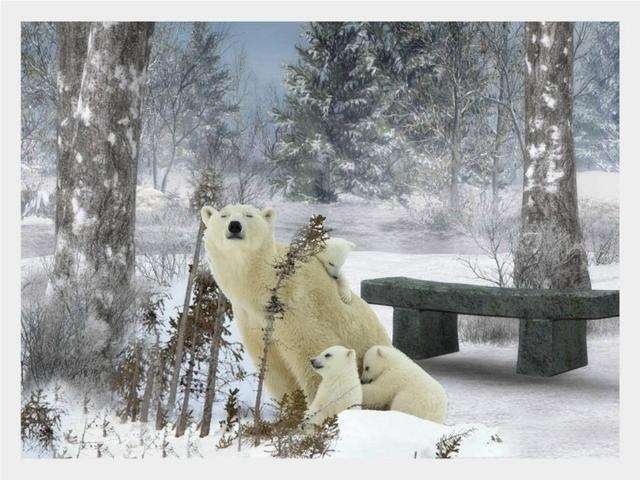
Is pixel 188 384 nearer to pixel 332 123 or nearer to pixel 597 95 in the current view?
pixel 332 123

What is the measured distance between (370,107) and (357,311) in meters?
1.20

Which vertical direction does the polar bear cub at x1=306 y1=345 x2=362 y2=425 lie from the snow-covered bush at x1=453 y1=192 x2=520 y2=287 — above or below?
below

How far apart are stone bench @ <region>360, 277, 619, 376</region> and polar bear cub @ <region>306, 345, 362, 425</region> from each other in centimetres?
121

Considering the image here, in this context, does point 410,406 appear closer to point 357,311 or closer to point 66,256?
point 357,311

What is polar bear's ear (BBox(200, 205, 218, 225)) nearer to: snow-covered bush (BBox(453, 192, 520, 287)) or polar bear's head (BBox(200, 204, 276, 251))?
polar bear's head (BBox(200, 204, 276, 251))

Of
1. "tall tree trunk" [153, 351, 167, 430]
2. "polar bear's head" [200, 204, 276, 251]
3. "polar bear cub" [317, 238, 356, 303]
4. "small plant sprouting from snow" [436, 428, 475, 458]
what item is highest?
"polar bear's head" [200, 204, 276, 251]

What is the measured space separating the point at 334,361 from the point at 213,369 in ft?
1.89

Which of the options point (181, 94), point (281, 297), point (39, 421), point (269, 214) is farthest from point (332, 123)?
point (39, 421)

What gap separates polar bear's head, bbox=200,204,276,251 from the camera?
436 cm

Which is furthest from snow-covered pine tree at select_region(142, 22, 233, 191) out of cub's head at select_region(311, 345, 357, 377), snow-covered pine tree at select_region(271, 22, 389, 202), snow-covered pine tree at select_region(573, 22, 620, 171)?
snow-covered pine tree at select_region(573, 22, 620, 171)

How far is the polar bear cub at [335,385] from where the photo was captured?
4211 millimetres

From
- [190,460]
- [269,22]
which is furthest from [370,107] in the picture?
[190,460]

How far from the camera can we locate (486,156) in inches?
218

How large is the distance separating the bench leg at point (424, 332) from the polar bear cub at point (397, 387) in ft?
3.69
